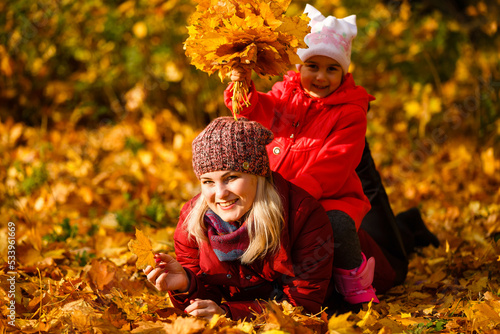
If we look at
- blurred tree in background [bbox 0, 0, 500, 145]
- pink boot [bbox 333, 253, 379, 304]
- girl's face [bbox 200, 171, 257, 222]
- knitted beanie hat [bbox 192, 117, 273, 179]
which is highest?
blurred tree in background [bbox 0, 0, 500, 145]

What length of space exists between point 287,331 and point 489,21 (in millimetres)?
4055

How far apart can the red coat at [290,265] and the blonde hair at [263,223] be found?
0.04 metres

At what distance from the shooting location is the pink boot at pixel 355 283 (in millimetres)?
2412

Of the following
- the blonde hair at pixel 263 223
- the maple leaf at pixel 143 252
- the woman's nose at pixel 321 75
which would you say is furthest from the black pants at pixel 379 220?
the maple leaf at pixel 143 252

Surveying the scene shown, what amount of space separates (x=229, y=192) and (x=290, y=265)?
0.41 meters

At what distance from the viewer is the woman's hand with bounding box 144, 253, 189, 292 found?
202 centimetres

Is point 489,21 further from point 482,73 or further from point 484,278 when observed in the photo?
point 484,278

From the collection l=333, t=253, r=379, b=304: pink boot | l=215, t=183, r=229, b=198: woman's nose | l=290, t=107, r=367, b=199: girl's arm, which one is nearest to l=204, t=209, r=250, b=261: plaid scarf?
l=215, t=183, r=229, b=198: woman's nose

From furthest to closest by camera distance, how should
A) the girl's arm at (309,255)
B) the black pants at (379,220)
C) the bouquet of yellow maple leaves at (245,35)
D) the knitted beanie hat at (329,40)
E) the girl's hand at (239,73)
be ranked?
the black pants at (379,220)
the knitted beanie hat at (329,40)
the girl's arm at (309,255)
the girl's hand at (239,73)
the bouquet of yellow maple leaves at (245,35)

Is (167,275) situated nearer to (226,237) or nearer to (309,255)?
(226,237)

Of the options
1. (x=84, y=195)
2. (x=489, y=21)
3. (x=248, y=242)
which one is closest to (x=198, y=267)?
(x=248, y=242)

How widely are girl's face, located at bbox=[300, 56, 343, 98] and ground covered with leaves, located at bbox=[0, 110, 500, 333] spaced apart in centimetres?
107

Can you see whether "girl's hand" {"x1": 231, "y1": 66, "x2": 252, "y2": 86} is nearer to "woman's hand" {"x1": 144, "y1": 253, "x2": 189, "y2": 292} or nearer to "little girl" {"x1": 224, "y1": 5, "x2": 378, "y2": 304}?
"little girl" {"x1": 224, "y1": 5, "x2": 378, "y2": 304}

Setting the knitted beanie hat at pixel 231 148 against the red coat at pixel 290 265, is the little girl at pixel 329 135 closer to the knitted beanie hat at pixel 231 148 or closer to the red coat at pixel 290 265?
the red coat at pixel 290 265
